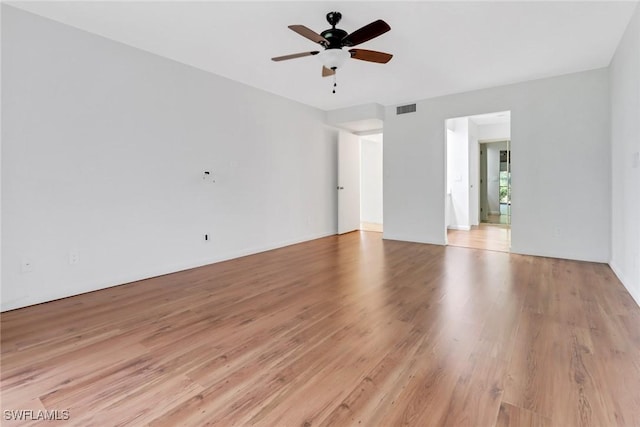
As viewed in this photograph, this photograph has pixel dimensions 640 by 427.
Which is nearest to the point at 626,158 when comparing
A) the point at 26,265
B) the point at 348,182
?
the point at 348,182

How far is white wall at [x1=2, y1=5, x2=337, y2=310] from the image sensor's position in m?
2.68

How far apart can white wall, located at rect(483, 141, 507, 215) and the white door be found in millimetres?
3486

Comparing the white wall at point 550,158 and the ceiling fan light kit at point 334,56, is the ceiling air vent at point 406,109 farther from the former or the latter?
the ceiling fan light kit at point 334,56

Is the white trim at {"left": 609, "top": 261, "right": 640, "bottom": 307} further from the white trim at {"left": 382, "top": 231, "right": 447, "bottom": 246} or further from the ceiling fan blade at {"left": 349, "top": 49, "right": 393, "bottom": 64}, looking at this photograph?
the ceiling fan blade at {"left": 349, "top": 49, "right": 393, "bottom": 64}

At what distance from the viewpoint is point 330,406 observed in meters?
1.44

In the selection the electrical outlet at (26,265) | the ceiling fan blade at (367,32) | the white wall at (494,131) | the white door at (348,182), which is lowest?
the electrical outlet at (26,265)

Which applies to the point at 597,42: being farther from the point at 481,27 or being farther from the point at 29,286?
the point at 29,286

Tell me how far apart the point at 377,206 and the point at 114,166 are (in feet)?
20.5

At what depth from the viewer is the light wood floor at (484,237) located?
17.1 feet

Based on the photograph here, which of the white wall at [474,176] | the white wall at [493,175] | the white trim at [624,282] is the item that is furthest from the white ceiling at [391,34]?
the white wall at [493,175]

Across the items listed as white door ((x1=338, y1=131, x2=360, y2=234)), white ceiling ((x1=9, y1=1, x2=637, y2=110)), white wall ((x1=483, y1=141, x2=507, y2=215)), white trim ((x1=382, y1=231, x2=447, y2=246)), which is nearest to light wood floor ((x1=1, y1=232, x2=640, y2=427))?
white trim ((x1=382, y1=231, x2=447, y2=246))

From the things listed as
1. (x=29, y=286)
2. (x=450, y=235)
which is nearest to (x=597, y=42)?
(x=450, y=235)

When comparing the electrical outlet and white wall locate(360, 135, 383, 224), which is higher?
white wall locate(360, 135, 383, 224)

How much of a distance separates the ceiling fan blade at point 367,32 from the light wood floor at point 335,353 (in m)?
2.23
